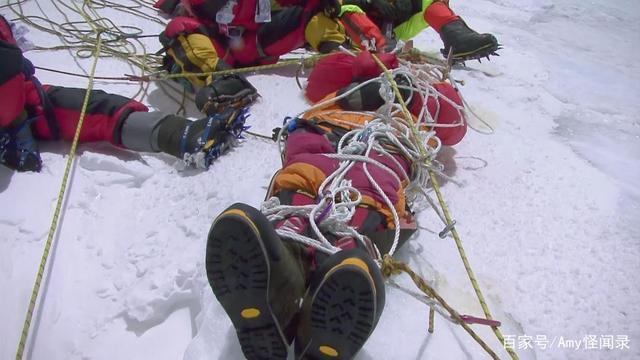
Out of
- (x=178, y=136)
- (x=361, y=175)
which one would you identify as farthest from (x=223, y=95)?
(x=361, y=175)

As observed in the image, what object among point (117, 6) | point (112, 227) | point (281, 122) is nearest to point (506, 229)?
point (281, 122)

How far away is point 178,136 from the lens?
1.38 m

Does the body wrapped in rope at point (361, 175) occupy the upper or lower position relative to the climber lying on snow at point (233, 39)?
lower

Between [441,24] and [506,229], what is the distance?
4.17 feet

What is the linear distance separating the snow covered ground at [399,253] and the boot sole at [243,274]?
144mm

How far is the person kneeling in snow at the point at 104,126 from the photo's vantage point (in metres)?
1.30

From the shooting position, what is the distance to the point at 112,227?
1.18m

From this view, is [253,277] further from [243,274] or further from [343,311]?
[343,311]

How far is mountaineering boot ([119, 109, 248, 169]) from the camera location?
137cm

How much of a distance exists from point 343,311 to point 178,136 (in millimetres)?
873

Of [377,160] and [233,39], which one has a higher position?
[233,39]

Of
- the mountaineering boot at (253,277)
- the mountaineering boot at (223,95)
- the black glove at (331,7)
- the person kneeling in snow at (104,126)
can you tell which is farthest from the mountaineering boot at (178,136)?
the black glove at (331,7)

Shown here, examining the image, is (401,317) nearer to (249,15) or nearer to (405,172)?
(405,172)

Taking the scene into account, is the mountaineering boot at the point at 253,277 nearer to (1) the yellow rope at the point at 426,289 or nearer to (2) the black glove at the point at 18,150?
(1) the yellow rope at the point at 426,289
